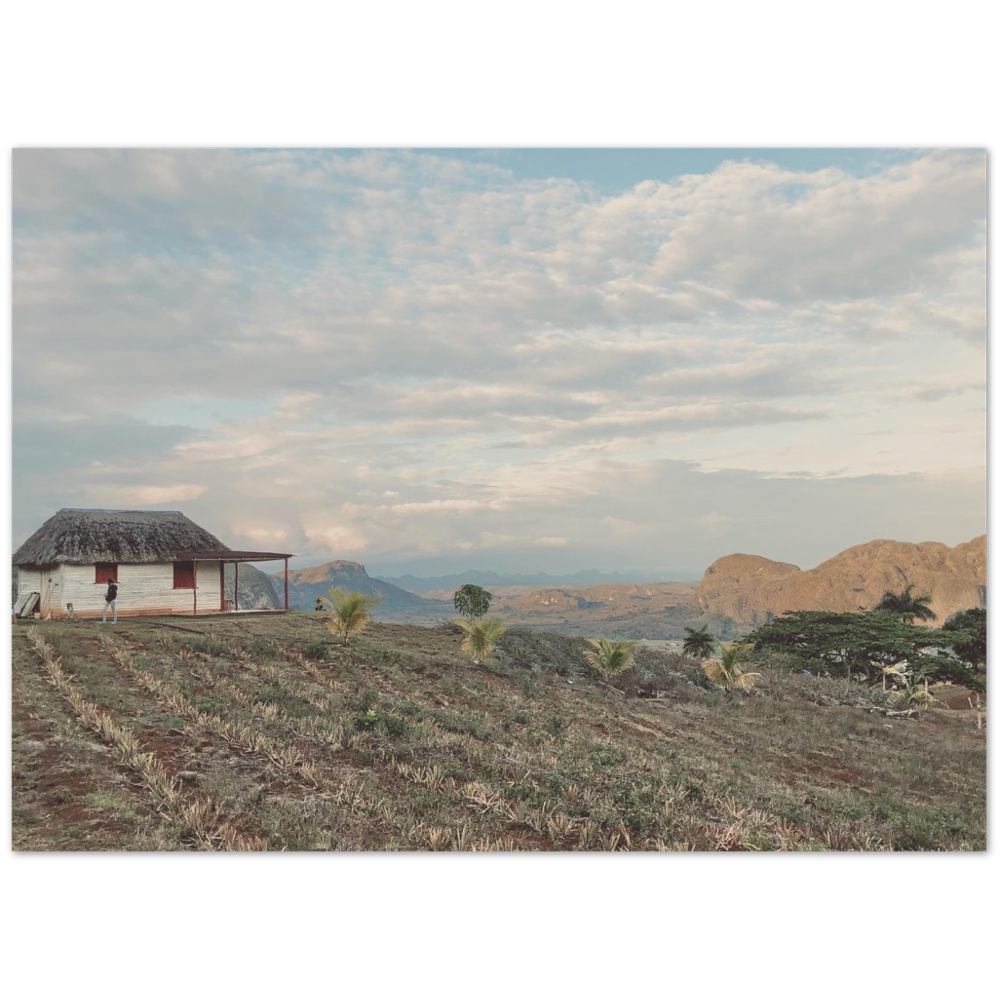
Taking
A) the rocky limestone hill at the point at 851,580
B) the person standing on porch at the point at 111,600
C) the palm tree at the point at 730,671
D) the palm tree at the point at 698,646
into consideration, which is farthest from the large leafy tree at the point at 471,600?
the rocky limestone hill at the point at 851,580

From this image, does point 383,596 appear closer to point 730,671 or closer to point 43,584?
point 43,584

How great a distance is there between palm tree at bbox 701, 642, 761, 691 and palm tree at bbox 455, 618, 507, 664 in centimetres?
628

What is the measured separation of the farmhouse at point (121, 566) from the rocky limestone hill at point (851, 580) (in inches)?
1048

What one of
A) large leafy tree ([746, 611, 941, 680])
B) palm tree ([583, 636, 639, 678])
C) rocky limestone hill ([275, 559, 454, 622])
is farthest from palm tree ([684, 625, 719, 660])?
rocky limestone hill ([275, 559, 454, 622])

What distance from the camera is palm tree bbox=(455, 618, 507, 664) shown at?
53.6 feet

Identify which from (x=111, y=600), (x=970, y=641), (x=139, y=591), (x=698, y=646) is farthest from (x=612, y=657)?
(x=111, y=600)

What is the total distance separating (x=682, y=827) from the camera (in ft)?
27.9

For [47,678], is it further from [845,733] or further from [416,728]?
[845,733]

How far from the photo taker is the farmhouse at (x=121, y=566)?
15953 millimetres

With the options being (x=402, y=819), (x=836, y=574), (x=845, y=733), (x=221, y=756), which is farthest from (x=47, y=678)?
(x=836, y=574)
